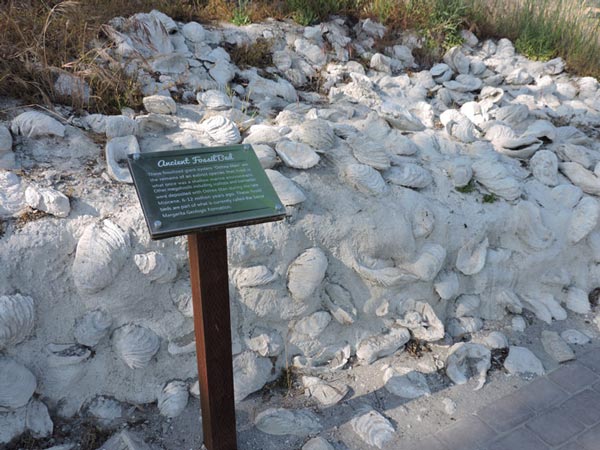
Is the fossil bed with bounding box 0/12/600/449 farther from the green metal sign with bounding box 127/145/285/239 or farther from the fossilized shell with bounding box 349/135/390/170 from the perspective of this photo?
the green metal sign with bounding box 127/145/285/239

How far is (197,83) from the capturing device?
3.62 m

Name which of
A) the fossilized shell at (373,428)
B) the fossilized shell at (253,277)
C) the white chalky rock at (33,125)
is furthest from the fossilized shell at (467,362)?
the white chalky rock at (33,125)

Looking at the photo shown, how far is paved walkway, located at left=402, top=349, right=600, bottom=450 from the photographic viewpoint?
2.47 meters

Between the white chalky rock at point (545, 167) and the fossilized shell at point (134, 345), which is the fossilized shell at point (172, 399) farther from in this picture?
the white chalky rock at point (545, 167)

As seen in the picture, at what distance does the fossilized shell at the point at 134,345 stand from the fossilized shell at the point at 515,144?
2754 mm

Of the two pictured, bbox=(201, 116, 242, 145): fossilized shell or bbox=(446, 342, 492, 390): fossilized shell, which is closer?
bbox=(446, 342, 492, 390): fossilized shell

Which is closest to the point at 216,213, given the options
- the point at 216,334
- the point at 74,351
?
the point at 216,334

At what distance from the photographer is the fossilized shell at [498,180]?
3369mm

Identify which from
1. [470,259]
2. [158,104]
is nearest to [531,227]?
[470,259]

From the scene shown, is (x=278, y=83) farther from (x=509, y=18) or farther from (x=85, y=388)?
(x=509, y=18)

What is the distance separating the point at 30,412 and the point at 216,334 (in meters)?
1.02

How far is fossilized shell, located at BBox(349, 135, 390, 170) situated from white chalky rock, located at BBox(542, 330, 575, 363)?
1.43m

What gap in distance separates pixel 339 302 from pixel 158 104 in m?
1.63

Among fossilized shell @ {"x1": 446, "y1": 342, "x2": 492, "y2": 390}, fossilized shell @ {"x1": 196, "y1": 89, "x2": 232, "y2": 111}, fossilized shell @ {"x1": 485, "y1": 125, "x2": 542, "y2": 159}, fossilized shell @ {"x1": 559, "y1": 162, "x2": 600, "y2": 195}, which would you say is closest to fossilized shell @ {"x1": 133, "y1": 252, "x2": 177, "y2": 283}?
fossilized shell @ {"x1": 196, "y1": 89, "x2": 232, "y2": 111}
